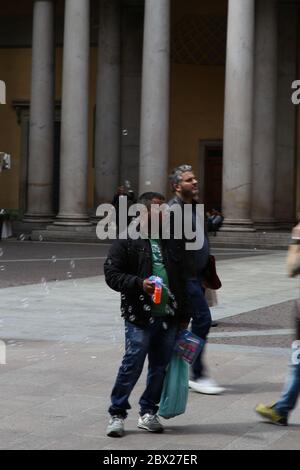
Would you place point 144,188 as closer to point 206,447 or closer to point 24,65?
point 24,65

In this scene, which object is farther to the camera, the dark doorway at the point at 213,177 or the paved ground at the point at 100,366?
the dark doorway at the point at 213,177

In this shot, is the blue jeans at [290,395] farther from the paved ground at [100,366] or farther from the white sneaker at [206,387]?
the white sneaker at [206,387]

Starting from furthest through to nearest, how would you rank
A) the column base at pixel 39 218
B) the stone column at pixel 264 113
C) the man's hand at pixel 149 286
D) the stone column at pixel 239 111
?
the column base at pixel 39 218 < the stone column at pixel 264 113 < the stone column at pixel 239 111 < the man's hand at pixel 149 286

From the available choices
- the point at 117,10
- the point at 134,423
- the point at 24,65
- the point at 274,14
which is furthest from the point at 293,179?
the point at 134,423

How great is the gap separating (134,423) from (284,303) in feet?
27.5

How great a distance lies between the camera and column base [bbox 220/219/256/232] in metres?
28.5

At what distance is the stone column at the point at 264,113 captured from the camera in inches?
1219

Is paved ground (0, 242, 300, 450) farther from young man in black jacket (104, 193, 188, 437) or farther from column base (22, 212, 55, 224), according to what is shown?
column base (22, 212, 55, 224)

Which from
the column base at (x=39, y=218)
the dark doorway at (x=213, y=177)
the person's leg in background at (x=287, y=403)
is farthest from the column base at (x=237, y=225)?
the person's leg in background at (x=287, y=403)

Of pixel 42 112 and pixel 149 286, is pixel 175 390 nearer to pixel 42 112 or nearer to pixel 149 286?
pixel 149 286

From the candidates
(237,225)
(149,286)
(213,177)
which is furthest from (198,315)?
(213,177)

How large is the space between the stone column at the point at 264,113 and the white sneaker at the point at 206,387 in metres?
22.0

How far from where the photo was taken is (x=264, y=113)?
3112 cm

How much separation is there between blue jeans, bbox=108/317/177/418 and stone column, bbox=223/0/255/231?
20.9m
